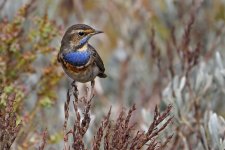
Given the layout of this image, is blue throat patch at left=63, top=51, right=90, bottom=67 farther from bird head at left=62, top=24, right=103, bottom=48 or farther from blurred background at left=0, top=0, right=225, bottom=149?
blurred background at left=0, top=0, right=225, bottom=149

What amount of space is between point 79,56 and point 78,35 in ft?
0.61

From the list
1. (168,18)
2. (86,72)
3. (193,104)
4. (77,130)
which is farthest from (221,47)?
(77,130)

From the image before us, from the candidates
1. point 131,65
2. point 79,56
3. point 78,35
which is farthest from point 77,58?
point 131,65

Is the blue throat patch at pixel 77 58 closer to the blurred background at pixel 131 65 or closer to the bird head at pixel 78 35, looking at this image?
the bird head at pixel 78 35

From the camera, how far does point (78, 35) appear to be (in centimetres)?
468

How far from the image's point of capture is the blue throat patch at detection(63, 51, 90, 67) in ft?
14.8

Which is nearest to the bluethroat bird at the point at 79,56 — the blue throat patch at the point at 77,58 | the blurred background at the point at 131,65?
the blue throat patch at the point at 77,58

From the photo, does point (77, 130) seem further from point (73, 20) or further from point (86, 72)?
point (73, 20)

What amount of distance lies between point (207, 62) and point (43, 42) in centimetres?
223

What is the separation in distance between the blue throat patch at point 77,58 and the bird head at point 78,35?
0.08 m

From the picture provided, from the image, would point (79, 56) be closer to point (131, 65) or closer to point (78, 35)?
point (78, 35)

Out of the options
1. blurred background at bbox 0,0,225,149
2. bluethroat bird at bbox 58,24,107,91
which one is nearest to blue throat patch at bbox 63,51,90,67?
bluethroat bird at bbox 58,24,107,91

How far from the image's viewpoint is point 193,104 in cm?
575

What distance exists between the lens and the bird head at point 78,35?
4637 mm
